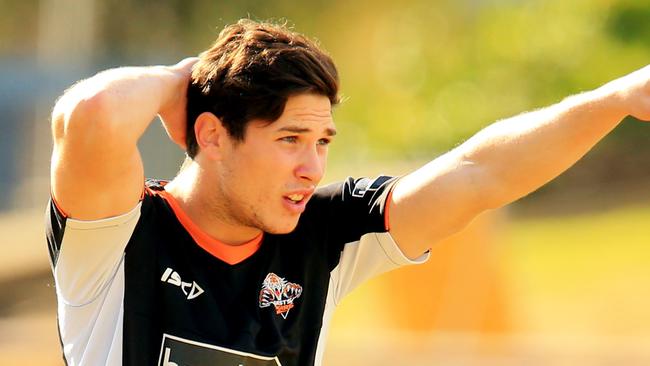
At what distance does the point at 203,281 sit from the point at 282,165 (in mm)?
483

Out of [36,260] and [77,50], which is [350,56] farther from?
[36,260]

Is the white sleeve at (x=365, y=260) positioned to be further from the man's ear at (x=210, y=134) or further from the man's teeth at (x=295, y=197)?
the man's ear at (x=210, y=134)

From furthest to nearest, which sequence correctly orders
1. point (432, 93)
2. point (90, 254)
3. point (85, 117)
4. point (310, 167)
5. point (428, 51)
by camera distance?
point (428, 51)
point (432, 93)
point (310, 167)
point (90, 254)
point (85, 117)

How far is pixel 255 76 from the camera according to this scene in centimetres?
383

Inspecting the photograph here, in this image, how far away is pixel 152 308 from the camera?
3.71 metres

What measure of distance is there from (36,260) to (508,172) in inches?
546

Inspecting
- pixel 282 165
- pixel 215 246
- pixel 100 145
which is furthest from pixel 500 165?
pixel 100 145

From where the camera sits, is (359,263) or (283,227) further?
(359,263)

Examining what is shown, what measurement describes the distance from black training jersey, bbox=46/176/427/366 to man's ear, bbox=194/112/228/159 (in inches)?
9.2

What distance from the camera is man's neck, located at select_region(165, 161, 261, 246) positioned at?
390 centimetres

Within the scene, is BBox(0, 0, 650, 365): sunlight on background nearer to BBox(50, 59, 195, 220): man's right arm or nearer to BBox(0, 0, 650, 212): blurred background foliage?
BBox(0, 0, 650, 212): blurred background foliage

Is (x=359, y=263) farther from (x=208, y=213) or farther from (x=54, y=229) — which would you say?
(x=54, y=229)

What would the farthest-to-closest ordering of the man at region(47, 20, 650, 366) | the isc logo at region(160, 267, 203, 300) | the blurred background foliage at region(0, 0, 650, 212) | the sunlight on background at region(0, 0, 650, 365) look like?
the blurred background foliage at region(0, 0, 650, 212)
the sunlight on background at region(0, 0, 650, 365)
the isc logo at region(160, 267, 203, 300)
the man at region(47, 20, 650, 366)

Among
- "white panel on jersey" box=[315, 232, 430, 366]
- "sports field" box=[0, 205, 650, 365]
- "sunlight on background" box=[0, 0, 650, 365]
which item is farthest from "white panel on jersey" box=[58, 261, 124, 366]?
"sunlight on background" box=[0, 0, 650, 365]
